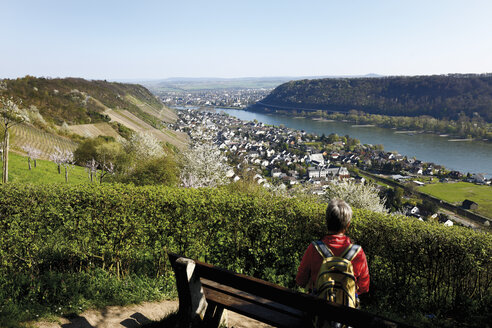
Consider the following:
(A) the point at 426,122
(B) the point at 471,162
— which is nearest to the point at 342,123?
(A) the point at 426,122

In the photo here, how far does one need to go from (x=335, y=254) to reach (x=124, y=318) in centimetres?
298

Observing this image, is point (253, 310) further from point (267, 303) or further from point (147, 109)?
point (147, 109)

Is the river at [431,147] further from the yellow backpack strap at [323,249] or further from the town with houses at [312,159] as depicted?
the yellow backpack strap at [323,249]

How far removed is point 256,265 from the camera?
18.9 feet

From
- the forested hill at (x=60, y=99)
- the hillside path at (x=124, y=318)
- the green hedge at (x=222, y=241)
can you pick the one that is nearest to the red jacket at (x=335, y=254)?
the hillside path at (x=124, y=318)

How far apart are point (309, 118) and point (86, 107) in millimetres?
120744

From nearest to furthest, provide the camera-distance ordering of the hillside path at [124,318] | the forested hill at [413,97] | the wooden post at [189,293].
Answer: the wooden post at [189,293]
the hillside path at [124,318]
the forested hill at [413,97]

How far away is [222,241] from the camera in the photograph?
554 centimetres

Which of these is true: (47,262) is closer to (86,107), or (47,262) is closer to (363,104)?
(86,107)

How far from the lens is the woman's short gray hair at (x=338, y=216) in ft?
8.15

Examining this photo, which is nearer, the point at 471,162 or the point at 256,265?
the point at 256,265

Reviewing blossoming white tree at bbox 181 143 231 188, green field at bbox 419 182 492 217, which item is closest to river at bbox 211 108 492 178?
green field at bbox 419 182 492 217

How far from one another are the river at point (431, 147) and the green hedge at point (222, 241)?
78368mm

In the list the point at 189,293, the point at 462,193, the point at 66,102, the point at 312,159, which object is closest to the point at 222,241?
the point at 189,293
